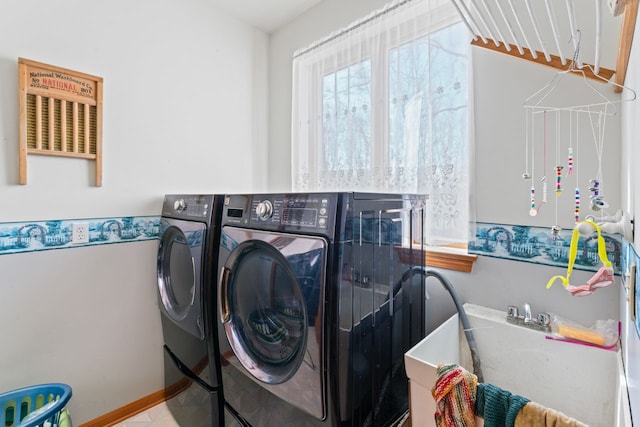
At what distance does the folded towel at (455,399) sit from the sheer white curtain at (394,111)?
78cm

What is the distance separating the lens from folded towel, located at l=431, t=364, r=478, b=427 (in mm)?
838

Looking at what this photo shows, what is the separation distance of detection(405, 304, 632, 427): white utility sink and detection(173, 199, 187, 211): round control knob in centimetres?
133

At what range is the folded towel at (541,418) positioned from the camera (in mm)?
718

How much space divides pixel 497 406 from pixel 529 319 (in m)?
0.61

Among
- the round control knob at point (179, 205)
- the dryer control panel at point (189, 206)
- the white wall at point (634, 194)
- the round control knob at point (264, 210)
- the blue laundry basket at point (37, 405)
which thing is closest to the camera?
the white wall at point (634, 194)

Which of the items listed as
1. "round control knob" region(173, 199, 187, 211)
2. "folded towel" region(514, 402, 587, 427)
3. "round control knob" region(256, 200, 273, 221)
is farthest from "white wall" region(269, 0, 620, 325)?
"round control knob" region(173, 199, 187, 211)

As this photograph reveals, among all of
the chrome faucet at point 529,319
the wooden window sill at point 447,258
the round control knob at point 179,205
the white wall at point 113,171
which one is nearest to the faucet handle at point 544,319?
the chrome faucet at point 529,319

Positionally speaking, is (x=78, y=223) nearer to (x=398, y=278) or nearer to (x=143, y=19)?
(x=143, y=19)

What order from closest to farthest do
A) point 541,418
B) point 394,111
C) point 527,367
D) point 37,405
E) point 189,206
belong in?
point 541,418, point 527,367, point 37,405, point 189,206, point 394,111

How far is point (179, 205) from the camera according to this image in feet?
5.74

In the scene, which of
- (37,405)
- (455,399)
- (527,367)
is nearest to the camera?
(455,399)

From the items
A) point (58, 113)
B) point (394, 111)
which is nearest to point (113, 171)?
point (58, 113)

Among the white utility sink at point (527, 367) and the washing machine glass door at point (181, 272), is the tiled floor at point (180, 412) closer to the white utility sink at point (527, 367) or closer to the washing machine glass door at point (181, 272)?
the washing machine glass door at point (181, 272)

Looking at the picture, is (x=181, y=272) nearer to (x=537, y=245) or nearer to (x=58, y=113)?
(x=58, y=113)
